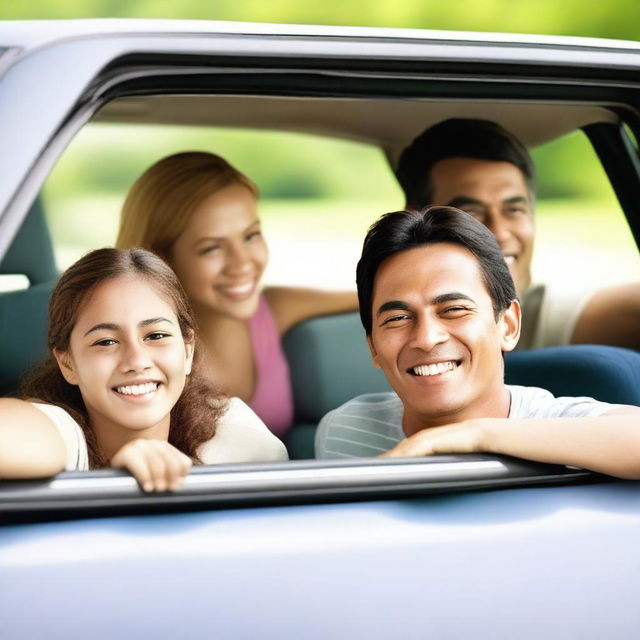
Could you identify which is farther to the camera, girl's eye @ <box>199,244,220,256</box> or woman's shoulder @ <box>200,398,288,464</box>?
girl's eye @ <box>199,244,220,256</box>

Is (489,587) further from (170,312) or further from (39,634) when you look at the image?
(170,312)

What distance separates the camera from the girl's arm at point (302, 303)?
292cm

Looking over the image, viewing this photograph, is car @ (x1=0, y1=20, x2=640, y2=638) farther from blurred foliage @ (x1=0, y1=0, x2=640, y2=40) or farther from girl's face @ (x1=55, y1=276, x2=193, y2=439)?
blurred foliage @ (x1=0, y1=0, x2=640, y2=40)

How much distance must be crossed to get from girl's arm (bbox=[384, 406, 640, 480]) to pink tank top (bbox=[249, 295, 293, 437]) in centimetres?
113

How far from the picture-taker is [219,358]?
8.97 ft

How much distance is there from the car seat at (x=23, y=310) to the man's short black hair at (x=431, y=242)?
3.10 feet

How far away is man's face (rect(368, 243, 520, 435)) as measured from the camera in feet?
6.07

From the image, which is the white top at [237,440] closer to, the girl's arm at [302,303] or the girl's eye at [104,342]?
the girl's eye at [104,342]

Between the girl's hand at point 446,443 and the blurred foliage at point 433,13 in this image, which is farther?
the blurred foliage at point 433,13

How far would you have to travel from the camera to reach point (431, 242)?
6.44 ft

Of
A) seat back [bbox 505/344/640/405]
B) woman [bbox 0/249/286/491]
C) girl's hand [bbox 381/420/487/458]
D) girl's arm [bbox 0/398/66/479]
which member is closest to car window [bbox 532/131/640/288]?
seat back [bbox 505/344/640/405]

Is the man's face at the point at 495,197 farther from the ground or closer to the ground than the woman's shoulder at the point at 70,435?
farther from the ground

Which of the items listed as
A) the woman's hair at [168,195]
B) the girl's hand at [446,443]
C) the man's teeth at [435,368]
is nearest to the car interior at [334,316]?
the woman's hair at [168,195]

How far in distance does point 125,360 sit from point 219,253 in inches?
37.5
